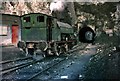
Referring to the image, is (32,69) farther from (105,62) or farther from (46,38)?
(105,62)

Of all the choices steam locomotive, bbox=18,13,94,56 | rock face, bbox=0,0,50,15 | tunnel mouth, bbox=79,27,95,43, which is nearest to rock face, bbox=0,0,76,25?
rock face, bbox=0,0,50,15

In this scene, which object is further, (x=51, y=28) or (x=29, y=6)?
(x=51, y=28)

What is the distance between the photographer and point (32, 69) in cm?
467

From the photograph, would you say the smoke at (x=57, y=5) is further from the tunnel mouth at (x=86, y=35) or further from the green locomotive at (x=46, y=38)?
the tunnel mouth at (x=86, y=35)

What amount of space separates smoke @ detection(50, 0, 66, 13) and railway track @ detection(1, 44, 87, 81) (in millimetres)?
825

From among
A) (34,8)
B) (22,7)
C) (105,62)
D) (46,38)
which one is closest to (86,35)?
(105,62)

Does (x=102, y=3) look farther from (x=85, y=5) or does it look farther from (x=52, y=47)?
(x=52, y=47)

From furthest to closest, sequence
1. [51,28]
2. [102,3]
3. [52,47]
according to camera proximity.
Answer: [51,28] → [52,47] → [102,3]

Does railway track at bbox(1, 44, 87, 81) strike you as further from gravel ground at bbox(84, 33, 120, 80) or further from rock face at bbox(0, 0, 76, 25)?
rock face at bbox(0, 0, 76, 25)

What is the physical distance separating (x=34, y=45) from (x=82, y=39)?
1333mm

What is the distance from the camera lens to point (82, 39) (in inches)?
164

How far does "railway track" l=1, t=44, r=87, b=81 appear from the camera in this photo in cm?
428

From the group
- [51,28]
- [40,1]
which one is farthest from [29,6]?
[51,28]

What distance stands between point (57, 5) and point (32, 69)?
4.24 feet
